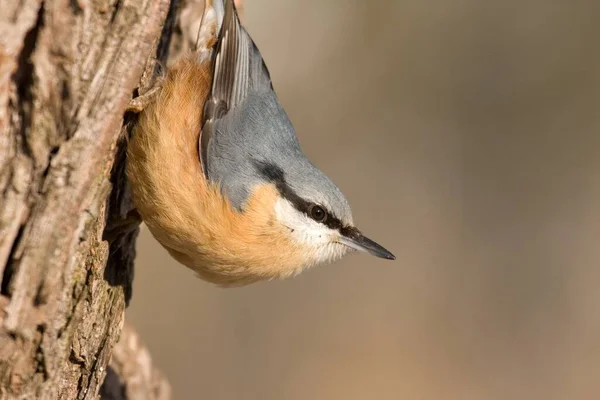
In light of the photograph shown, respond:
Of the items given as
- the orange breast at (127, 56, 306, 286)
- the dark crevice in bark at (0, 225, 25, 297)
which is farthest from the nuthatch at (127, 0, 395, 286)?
the dark crevice in bark at (0, 225, 25, 297)

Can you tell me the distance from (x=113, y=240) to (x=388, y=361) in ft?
11.2

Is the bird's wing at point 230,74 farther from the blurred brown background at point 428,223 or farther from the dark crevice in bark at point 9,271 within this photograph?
the blurred brown background at point 428,223

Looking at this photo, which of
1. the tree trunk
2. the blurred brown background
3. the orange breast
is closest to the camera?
the tree trunk

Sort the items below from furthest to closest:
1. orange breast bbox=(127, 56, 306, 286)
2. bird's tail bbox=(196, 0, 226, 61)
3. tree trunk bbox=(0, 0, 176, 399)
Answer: bird's tail bbox=(196, 0, 226, 61), orange breast bbox=(127, 56, 306, 286), tree trunk bbox=(0, 0, 176, 399)

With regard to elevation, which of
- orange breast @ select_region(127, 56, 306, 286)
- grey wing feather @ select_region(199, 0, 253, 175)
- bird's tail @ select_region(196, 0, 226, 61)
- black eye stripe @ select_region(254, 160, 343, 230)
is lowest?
orange breast @ select_region(127, 56, 306, 286)

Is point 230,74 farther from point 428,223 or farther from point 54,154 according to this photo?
point 428,223

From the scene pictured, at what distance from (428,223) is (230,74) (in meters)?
4.07

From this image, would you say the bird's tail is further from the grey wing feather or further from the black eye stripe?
the black eye stripe

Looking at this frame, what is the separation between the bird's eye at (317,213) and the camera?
3113mm

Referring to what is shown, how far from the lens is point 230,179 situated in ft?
9.74

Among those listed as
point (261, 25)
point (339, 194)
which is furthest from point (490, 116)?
point (339, 194)

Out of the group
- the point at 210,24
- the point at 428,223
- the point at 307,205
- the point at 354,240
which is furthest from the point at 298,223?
the point at 428,223

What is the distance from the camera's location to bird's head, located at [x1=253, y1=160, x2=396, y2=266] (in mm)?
3076

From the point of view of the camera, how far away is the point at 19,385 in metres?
2.35
